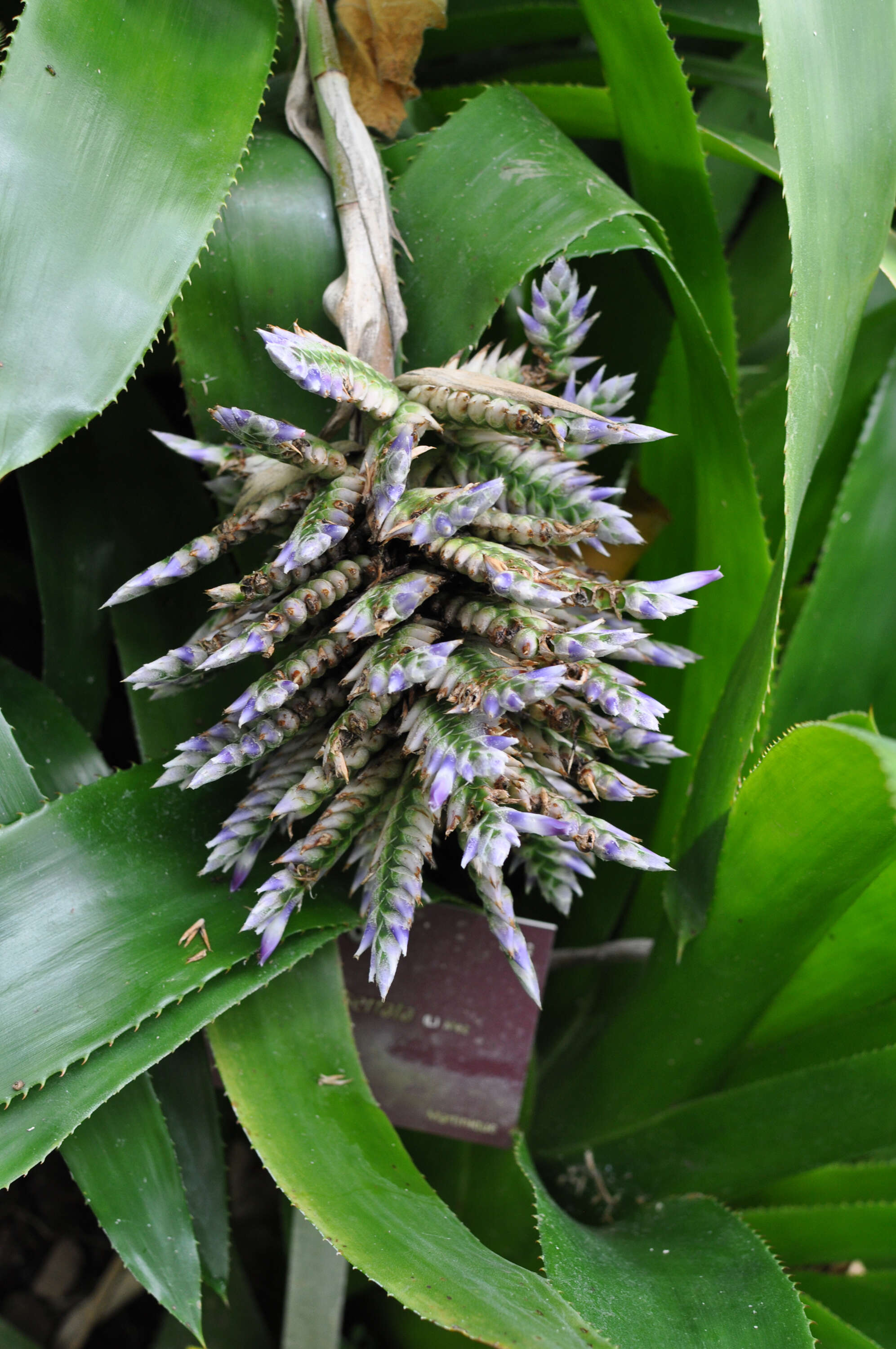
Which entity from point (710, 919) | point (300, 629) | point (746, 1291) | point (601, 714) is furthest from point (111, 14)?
point (746, 1291)

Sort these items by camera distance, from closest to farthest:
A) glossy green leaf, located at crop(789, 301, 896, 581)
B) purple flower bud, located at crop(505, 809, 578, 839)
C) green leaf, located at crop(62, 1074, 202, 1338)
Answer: purple flower bud, located at crop(505, 809, 578, 839) → green leaf, located at crop(62, 1074, 202, 1338) → glossy green leaf, located at crop(789, 301, 896, 581)

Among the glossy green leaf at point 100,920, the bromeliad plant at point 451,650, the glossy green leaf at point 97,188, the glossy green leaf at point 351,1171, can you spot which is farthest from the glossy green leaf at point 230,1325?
the glossy green leaf at point 97,188

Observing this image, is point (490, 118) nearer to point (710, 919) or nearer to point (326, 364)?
point (326, 364)

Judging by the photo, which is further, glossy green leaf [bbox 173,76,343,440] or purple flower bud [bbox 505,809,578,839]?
glossy green leaf [bbox 173,76,343,440]

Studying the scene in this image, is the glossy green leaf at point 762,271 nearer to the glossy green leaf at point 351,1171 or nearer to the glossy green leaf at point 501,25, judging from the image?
the glossy green leaf at point 501,25

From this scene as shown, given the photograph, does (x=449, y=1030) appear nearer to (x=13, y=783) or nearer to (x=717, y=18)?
(x=13, y=783)

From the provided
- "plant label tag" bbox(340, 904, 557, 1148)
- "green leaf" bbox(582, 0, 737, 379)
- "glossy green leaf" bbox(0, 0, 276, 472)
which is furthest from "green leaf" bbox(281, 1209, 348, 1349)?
"green leaf" bbox(582, 0, 737, 379)

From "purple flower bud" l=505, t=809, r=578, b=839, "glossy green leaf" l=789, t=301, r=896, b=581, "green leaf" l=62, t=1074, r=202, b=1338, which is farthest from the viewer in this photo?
"glossy green leaf" l=789, t=301, r=896, b=581

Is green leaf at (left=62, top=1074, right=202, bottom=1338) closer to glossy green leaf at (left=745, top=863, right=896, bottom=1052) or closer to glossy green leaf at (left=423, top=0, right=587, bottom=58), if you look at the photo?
glossy green leaf at (left=745, top=863, right=896, bottom=1052)
